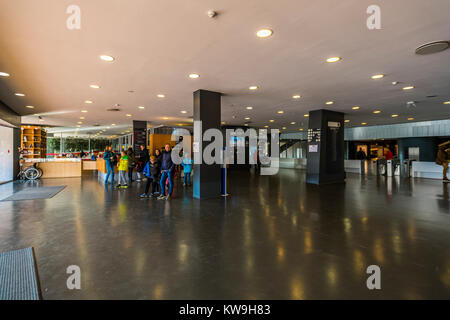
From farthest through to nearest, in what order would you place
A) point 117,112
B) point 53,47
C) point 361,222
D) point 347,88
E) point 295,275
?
point 117,112, point 347,88, point 361,222, point 53,47, point 295,275

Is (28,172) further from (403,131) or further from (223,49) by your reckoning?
(403,131)

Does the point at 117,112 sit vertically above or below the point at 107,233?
above

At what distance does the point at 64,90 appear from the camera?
22.0 ft

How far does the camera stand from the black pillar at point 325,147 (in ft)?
31.4

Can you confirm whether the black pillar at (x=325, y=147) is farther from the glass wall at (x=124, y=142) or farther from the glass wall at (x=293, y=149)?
the glass wall at (x=124, y=142)

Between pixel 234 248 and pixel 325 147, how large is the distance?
7975mm

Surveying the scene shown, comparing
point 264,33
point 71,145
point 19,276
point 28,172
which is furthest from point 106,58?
point 71,145

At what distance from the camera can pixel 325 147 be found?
9711 millimetres

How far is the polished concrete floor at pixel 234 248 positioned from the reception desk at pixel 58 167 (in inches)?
271

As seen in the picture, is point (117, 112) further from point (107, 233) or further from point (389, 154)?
point (389, 154)
